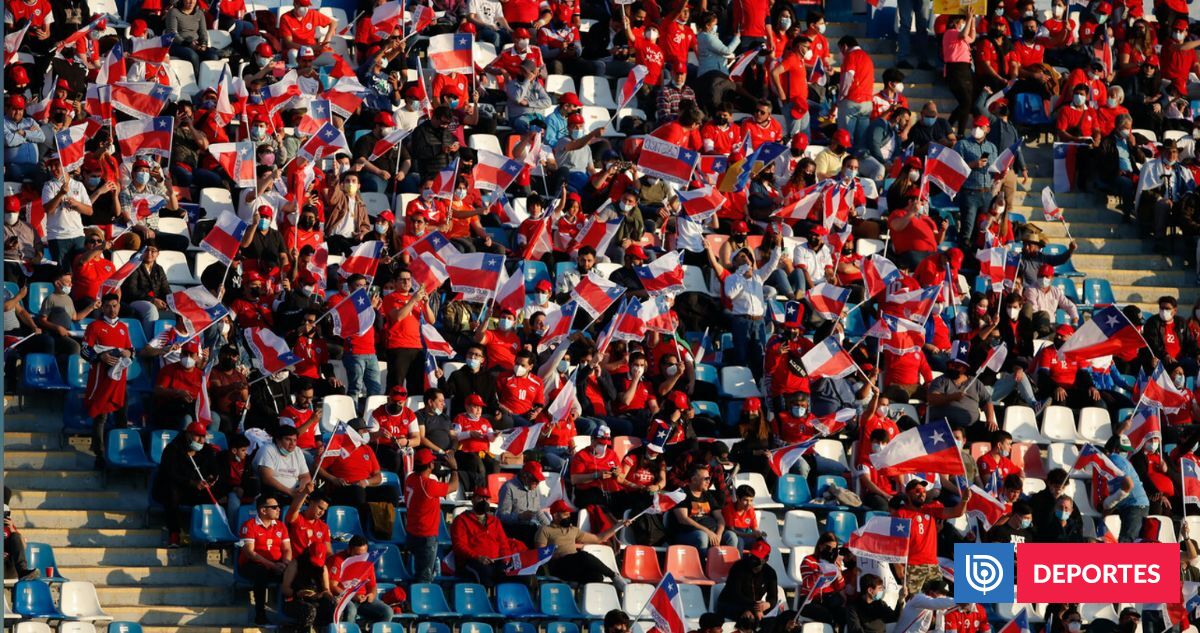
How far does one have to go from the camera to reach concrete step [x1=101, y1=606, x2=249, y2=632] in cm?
1600

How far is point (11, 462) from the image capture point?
55.8 ft

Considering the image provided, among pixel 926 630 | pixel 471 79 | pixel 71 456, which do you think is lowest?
pixel 926 630

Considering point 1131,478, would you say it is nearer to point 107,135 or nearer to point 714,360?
point 714,360

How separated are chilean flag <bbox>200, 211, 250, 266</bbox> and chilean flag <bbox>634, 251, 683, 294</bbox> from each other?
12.9 ft

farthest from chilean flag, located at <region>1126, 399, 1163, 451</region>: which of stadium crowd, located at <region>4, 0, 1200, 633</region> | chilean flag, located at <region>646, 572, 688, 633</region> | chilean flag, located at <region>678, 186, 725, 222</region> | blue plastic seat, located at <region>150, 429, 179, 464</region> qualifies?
blue plastic seat, located at <region>150, 429, 179, 464</region>

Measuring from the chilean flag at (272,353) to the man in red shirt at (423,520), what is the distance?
5.78 ft

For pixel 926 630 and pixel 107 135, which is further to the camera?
pixel 107 135

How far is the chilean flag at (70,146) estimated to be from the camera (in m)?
18.8

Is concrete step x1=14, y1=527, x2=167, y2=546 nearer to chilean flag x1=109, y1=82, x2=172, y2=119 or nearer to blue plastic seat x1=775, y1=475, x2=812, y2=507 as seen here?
chilean flag x1=109, y1=82, x2=172, y2=119

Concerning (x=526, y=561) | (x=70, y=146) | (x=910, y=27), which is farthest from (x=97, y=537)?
(x=910, y=27)

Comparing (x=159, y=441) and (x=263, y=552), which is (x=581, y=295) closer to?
(x=159, y=441)

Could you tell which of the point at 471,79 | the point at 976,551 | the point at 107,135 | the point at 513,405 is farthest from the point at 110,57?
the point at 976,551

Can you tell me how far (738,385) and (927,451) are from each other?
2238 mm

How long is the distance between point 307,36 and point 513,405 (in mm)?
5736
